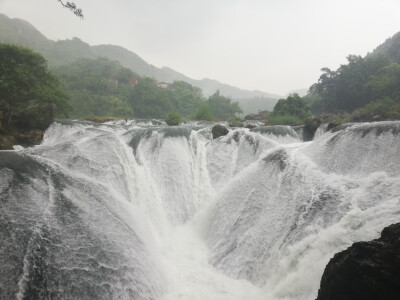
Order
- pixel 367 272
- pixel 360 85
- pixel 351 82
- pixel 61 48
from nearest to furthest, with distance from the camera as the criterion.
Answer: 1. pixel 367 272
2. pixel 360 85
3. pixel 351 82
4. pixel 61 48

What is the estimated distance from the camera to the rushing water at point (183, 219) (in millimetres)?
4605

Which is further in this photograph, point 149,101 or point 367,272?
point 149,101

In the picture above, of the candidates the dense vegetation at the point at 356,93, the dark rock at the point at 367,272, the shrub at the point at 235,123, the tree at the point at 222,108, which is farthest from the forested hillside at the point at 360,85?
the dark rock at the point at 367,272

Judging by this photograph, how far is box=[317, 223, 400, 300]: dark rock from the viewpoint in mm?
3035


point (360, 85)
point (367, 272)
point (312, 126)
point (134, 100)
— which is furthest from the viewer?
point (134, 100)

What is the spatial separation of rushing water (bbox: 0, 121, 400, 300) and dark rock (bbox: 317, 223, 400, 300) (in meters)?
1.11

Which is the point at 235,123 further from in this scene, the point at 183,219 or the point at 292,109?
the point at 183,219

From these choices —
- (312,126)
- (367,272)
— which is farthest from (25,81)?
(367,272)

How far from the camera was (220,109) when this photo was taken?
154ft

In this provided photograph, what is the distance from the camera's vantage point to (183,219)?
9.30 m

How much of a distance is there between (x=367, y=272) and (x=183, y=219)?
21.8 ft

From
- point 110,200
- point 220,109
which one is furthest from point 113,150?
point 220,109

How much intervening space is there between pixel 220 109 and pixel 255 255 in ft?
137

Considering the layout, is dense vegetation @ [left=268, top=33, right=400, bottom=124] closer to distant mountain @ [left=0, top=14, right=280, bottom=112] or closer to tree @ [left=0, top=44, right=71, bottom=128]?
tree @ [left=0, top=44, right=71, bottom=128]
